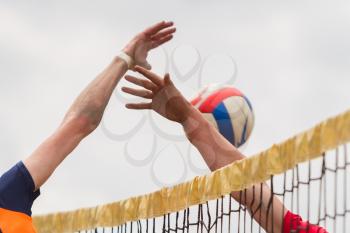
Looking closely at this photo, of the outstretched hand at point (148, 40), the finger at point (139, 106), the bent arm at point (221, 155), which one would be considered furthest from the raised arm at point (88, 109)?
the bent arm at point (221, 155)

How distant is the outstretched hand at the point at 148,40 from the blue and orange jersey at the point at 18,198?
1524mm

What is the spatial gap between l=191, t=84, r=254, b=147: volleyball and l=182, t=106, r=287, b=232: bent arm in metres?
0.93

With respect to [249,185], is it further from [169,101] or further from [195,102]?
[195,102]

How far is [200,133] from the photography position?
8.59 m

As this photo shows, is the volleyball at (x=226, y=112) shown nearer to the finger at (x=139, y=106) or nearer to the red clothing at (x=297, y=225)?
the finger at (x=139, y=106)

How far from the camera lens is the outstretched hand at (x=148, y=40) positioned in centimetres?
770

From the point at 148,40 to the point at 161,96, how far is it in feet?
2.50

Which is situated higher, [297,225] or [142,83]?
[142,83]

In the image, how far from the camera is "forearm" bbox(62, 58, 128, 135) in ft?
22.9

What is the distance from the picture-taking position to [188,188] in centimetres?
897

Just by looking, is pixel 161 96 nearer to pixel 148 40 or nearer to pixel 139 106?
pixel 139 106

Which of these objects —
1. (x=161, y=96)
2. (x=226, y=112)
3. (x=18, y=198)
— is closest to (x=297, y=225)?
(x=161, y=96)

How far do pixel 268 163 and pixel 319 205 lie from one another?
586mm

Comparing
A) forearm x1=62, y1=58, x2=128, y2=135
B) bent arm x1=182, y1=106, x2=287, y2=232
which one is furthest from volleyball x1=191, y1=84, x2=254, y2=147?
forearm x1=62, y1=58, x2=128, y2=135
